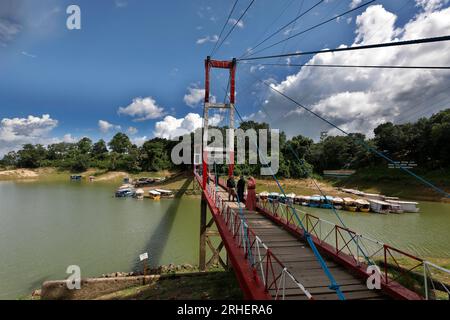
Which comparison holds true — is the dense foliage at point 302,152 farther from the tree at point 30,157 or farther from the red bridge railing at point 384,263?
the red bridge railing at point 384,263

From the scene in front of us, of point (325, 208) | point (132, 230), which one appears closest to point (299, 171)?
point (325, 208)

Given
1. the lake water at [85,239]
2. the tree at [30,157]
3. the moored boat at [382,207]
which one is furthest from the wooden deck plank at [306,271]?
the tree at [30,157]

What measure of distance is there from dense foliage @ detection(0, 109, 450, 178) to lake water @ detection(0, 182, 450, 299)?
1287 cm

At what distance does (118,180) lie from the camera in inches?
2092

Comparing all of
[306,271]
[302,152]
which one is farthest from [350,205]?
[302,152]

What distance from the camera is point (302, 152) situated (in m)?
52.2

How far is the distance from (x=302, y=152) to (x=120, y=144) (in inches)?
1867

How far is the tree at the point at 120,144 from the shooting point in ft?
221

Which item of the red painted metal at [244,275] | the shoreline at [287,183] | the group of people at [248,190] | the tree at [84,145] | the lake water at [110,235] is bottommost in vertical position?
the lake water at [110,235]

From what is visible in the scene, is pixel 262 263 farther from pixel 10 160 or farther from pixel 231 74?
pixel 10 160

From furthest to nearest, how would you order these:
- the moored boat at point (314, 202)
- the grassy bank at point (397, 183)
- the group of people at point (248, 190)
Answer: the grassy bank at point (397, 183)
the moored boat at point (314, 202)
the group of people at point (248, 190)

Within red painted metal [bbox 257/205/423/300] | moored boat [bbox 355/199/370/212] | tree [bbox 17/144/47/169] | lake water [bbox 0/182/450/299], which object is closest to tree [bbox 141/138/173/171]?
lake water [bbox 0/182/450/299]

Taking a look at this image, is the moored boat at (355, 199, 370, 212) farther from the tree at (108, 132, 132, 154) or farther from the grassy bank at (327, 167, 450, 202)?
the tree at (108, 132, 132, 154)

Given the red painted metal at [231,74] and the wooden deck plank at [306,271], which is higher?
the red painted metal at [231,74]
